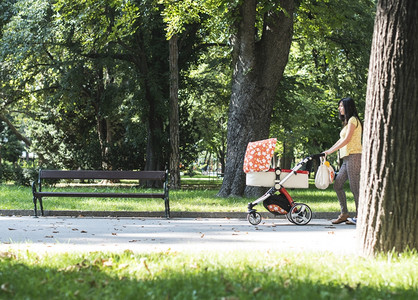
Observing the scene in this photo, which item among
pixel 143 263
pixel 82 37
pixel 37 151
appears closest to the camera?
pixel 143 263

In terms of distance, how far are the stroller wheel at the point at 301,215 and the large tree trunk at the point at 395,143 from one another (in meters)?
4.80

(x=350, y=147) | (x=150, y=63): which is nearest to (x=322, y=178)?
(x=350, y=147)

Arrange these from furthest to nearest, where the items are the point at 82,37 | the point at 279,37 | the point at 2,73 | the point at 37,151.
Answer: the point at 37,151
the point at 2,73
the point at 82,37
the point at 279,37

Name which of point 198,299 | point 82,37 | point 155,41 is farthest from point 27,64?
point 198,299

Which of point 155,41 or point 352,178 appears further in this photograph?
point 155,41

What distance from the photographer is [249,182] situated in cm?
1096

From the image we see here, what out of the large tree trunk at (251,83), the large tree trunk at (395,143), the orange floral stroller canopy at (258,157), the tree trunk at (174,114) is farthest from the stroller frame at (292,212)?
the tree trunk at (174,114)

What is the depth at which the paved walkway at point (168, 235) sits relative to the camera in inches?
310

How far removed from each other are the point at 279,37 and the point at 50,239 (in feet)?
34.5

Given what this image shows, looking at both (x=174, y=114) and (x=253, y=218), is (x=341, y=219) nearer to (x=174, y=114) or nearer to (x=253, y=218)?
(x=253, y=218)

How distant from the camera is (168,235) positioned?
31.1 ft

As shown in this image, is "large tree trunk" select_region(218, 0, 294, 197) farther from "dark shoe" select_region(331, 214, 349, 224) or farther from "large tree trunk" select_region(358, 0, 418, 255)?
"large tree trunk" select_region(358, 0, 418, 255)

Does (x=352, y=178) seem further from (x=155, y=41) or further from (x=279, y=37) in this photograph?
(x=155, y=41)

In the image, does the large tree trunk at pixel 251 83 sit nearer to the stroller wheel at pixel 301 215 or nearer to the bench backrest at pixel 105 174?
the bench backrest at pixel 105 174
